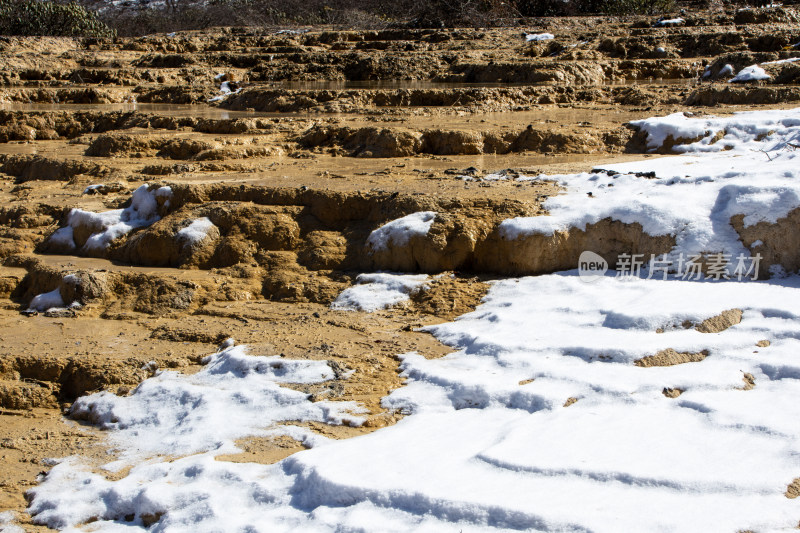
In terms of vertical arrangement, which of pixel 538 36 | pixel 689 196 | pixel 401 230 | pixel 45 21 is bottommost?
pixel 401 230

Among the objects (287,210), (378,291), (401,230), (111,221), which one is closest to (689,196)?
(401,230)

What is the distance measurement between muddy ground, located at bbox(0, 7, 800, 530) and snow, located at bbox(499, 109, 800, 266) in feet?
0.45

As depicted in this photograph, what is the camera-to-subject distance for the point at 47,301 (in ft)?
18.6

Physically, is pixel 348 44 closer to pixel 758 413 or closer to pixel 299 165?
pixel 299 165

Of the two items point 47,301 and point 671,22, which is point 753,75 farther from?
point 47,301

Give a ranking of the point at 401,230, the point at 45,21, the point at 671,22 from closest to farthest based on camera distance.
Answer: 1. the point at 401,230
2. the point at 671,22
3. the point at 45,21

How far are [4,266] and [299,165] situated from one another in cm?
284

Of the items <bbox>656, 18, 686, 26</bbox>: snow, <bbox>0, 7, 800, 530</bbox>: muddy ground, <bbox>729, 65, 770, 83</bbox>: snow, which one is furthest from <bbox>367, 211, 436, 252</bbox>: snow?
<bbox>656, 18, 686, 26</bbox>: snow

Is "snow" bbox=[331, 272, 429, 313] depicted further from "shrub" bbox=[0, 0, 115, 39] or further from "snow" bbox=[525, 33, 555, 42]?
"shrub" bbox=[0, 0, 115, 39]

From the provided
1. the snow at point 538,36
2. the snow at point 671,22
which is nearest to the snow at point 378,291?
the snow at point 538,36

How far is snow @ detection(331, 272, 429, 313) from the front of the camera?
523 cm

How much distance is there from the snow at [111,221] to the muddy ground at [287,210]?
0.33 feet

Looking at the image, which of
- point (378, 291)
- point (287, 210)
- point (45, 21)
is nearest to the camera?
point (378, 291)

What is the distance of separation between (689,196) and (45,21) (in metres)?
23.2
